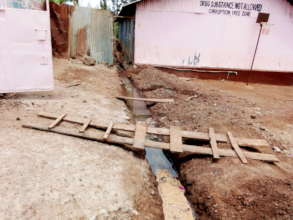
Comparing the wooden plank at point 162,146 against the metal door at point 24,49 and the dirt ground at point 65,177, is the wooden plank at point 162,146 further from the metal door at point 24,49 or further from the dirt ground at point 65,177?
the metal door at point 24,49

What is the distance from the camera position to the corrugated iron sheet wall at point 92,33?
376 inches

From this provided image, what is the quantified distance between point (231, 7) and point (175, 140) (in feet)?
27.8

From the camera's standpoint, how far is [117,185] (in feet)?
9.38

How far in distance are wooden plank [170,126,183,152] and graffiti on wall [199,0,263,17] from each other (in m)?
7.56

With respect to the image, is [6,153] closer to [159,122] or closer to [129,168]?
[129,168]

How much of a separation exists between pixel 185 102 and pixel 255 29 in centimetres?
658

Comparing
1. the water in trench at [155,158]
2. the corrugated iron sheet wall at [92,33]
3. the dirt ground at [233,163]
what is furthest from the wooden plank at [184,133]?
the corrugated iron sheet wall at [92,33]

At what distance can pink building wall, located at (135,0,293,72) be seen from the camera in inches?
377

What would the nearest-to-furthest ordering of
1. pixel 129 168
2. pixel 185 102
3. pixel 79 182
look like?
pixel 79 182 → pixel 129 168 → pixel 185 102

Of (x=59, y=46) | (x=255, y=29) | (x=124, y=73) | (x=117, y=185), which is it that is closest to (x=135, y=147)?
(x=117, y=185)

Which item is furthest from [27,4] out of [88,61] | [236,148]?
[236,148]

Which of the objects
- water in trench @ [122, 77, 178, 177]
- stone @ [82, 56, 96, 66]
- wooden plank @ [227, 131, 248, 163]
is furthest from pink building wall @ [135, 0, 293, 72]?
wooden plank @ [227, 131, 248, 163]

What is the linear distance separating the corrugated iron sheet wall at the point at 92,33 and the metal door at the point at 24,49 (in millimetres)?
5209

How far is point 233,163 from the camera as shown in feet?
11.4
